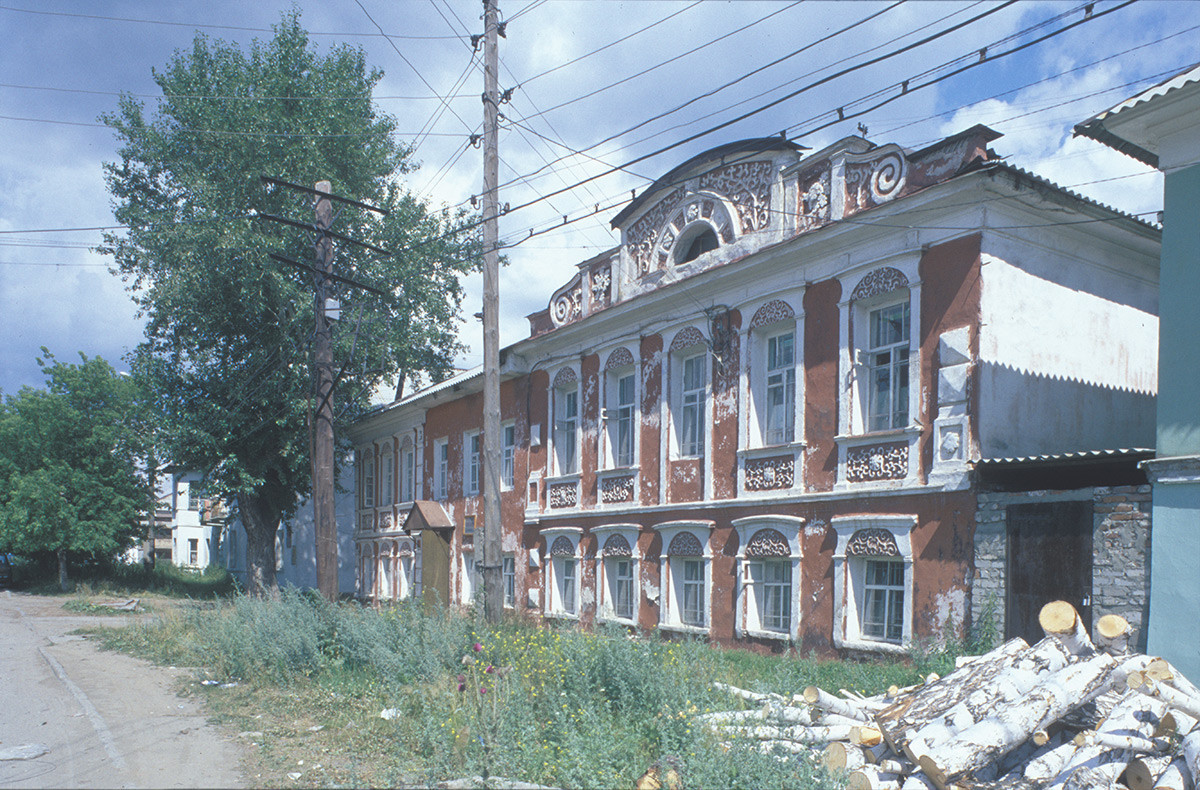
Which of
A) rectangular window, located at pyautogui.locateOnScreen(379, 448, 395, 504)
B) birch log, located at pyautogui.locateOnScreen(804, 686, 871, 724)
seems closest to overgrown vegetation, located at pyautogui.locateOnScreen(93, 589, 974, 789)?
birch log, located at pyautogui.locateOnScreen(804, 686, 871, 724)

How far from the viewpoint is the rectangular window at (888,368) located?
1221 cm

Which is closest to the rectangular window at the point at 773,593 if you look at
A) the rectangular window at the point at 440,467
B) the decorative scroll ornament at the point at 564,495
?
the decorative scroll ornament at the point at 564,495

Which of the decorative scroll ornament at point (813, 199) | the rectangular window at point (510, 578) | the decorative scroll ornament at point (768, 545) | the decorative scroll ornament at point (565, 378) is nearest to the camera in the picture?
the decorative scroll ornament at point (813, 199)

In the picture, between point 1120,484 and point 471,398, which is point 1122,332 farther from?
point 471,398

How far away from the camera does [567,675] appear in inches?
328

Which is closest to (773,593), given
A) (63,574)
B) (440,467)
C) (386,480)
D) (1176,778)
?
(1176,778)

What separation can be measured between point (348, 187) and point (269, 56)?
13.4 feet

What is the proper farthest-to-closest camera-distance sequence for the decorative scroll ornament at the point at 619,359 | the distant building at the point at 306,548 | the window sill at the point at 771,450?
1. the distant building at the point at 306,548
2. the decorative scroll ornament at the point at 619,359
3. the window sill at the point at 771,450

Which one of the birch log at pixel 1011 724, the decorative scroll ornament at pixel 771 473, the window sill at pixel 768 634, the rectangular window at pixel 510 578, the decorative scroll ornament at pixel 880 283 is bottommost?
the rectangular window at pixel 510 578

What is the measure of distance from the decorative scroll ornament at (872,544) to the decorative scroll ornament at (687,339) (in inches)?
185

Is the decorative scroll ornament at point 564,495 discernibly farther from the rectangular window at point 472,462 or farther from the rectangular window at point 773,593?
the rectangular window at point 773,593

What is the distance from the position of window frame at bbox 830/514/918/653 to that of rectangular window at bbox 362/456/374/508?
67.1ft

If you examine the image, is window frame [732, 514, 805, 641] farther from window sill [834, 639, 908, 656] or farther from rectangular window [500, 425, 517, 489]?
rectangular window [500, 425, 517, 489]

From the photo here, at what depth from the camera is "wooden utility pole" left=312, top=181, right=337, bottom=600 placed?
15141mm
